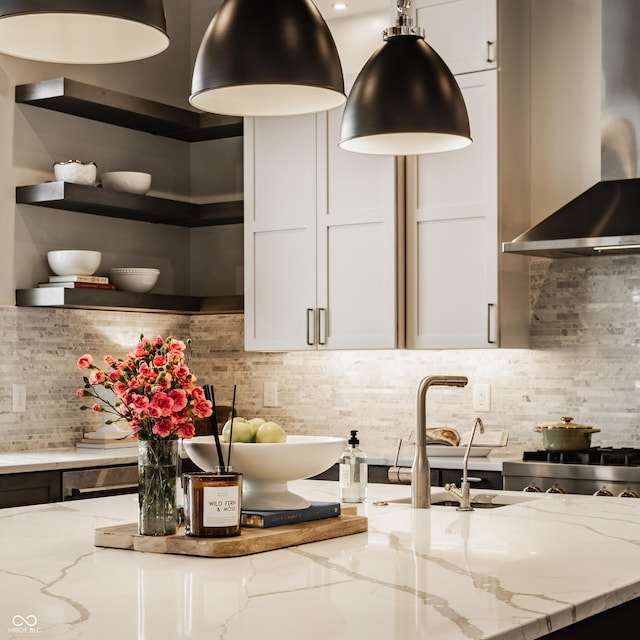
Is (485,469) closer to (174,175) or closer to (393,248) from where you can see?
(393,248)

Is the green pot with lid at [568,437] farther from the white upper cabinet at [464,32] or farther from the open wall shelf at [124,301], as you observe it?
the open wall shelf at [124,301]

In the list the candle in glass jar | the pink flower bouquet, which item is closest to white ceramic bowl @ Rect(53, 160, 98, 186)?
the pink flower bouquet

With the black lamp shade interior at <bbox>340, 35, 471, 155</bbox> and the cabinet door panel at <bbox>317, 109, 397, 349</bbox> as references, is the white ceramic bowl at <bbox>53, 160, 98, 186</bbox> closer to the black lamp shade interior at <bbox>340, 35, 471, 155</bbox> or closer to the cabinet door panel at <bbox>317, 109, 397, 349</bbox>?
the cabinet door panel at <bbox>317, 109, 397, 349</bbox>

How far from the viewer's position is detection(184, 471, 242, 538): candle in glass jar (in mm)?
2016

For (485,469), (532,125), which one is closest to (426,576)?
(485,469)

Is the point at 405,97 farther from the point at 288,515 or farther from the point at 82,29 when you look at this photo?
the point at 288,515

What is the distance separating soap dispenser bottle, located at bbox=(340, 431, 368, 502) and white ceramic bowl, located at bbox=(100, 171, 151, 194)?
252cm

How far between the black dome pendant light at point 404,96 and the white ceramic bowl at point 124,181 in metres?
2.42

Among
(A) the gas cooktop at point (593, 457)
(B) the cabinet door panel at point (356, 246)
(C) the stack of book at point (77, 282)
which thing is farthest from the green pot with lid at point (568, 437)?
(C) the stack of book at point (77, 282)

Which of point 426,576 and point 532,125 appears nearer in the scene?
point 426,576

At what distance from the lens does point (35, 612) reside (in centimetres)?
154

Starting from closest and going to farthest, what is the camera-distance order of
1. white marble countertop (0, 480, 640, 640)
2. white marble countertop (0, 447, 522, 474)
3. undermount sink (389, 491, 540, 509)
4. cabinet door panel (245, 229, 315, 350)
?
white marble countertop (0, 480, 640, 640)
undermount sink (389, 491, 540, 509)
white marble countertop (0, 447, 522, 474)
cabinet door panel (245, 229, 315, 350)

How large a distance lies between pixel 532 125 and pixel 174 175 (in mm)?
1898

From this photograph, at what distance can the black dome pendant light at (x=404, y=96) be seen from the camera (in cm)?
258
